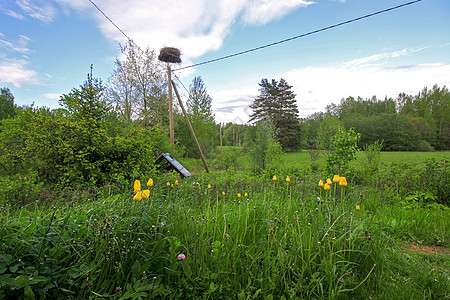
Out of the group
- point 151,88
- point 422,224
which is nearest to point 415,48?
point 422,224

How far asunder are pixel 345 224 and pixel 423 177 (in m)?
4.23

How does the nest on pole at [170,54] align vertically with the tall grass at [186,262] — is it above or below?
above

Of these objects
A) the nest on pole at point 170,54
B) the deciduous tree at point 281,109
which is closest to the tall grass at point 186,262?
the nest on pole at point 170,54

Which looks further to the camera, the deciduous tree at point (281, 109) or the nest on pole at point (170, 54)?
the deciduous tree at point (281, 109)

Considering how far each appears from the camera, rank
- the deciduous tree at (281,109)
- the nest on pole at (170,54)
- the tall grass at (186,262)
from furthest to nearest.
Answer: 1. the deciduous tree at (281,109)
2. the nest on pole at (170,54)
3. the tall grass at (186,262)

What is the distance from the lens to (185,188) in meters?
3.54

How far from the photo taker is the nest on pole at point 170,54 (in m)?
9.87

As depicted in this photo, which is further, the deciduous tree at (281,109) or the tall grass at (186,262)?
the deciduous tree at (281,109)

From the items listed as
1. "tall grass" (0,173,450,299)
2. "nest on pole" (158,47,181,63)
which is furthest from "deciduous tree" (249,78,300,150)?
"tall grass" (0,173,450,299)

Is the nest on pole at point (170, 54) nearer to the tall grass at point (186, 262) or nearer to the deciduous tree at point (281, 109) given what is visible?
the tall grass at point (186, 262)

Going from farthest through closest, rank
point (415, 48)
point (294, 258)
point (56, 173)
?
point (415, 48) → point (56, 173) → point (294, 258)

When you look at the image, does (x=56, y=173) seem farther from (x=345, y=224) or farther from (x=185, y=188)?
(x=345, y=224)

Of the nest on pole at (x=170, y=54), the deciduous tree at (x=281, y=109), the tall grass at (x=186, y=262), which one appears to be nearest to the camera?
the tall grass at (x=186, y=262)

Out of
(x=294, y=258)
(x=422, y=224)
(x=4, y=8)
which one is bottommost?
(x=422, y=224)
